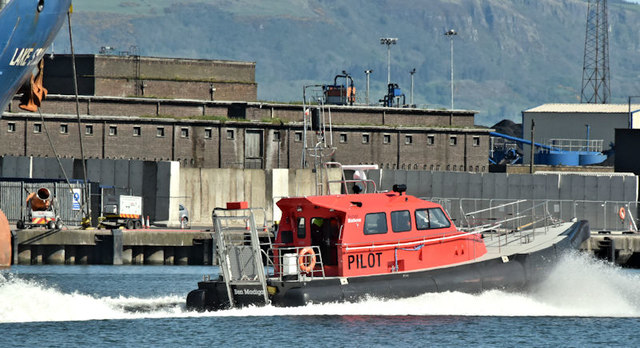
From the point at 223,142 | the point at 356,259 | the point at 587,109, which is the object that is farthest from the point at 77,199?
the point at 587,109

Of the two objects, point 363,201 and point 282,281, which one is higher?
point 363,201

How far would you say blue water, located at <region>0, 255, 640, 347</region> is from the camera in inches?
1077

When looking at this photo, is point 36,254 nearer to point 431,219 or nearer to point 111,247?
point 111,247

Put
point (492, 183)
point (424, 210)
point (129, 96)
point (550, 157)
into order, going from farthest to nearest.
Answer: point (550, 157), point (129, 96), point (492, 183), point (424, 210)

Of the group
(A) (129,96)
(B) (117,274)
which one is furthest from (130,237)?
(A) (129,96)

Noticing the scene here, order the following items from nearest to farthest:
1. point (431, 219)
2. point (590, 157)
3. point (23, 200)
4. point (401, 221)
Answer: point (401, 221), point (431, 219), point (23, 200), point (590, 157)

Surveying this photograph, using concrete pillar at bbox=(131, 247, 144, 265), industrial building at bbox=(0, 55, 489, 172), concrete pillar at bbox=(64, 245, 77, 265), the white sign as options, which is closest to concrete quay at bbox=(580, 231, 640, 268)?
concrete pillar at bbox=(131, 247, 144, 265)

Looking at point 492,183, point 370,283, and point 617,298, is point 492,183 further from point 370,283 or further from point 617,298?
point 370,283

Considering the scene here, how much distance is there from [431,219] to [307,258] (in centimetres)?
401

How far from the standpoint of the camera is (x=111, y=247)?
153ft

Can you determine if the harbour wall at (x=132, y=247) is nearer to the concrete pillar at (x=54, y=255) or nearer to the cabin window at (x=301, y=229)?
the concrete pillar at (x=54, y=255)

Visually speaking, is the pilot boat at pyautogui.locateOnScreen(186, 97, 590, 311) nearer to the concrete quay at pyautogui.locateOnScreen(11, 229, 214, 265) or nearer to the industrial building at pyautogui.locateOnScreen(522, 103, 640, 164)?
the concrete quay at pyautogui.locateOnScreen(11, 229, 214, 265)

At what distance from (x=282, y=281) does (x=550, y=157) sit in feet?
247

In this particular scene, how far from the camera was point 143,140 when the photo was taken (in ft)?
231
